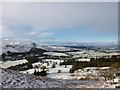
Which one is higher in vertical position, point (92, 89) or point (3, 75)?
point (3, 75)

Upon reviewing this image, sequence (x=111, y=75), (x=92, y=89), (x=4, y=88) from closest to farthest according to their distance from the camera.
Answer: (x=4, y=88)
(x=92, y=89)
(x=111, y=75)

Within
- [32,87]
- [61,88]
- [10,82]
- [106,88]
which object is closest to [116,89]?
[106,88]

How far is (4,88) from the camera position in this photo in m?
6.95

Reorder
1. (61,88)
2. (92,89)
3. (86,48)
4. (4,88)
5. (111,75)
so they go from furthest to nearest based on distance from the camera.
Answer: (86,48) < (111,75) < (92,89) < (61,88) < (4,88)

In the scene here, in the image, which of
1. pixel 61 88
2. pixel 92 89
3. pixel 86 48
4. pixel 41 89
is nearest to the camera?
pixel 41 89

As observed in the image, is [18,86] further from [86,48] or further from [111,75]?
[86,48]

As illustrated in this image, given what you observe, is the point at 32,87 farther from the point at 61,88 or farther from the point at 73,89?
the point at 73,89

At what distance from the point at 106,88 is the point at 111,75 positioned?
19.6 ft

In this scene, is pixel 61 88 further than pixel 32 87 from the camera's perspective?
Yes

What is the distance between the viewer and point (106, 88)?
941 cm

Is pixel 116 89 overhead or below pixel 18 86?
below

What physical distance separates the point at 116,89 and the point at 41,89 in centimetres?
390

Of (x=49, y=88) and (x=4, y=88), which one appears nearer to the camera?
(x=4, y=88)

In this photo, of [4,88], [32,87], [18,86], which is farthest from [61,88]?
[4,88]
